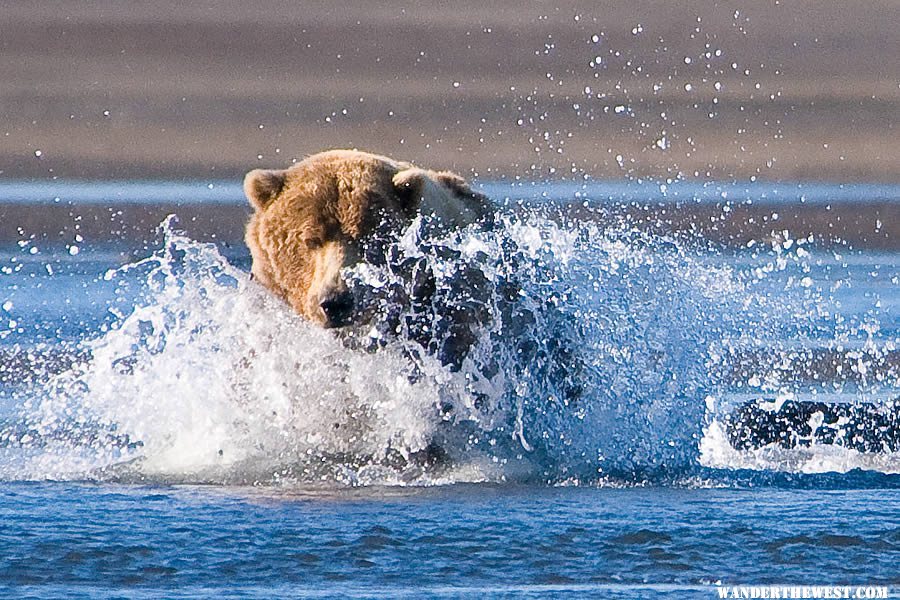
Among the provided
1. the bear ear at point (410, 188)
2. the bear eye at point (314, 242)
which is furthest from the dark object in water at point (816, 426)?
the bear eye at point (314, 242)

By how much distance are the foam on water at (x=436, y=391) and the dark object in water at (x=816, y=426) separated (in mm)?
115

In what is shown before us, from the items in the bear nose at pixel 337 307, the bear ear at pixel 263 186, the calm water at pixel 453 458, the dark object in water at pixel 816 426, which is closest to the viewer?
the calm water at pixel 453 458

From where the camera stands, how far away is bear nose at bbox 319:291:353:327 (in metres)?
5.86

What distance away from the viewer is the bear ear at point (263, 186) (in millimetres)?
6340

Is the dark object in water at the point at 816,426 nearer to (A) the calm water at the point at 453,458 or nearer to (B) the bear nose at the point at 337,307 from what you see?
(A) the calm water at the point at 453,458

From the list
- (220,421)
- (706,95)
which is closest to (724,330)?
(220,421)

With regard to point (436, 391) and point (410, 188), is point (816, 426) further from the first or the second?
point (410, 188)

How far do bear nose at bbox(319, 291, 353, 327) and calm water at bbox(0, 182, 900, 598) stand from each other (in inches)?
7.3

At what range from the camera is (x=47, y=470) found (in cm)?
564

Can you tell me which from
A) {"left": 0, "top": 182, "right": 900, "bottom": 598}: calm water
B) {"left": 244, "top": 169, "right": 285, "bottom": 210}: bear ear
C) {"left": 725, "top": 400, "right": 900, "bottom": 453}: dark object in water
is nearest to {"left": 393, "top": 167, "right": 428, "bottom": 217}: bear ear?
{"left": 0, "top": 182, "right": 900, "bottom": 598}: calm water

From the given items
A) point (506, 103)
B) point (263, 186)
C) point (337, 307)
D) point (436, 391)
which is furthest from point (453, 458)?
point (506, 103)

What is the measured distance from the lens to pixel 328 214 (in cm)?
620

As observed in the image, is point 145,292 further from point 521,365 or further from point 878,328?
point 521,365

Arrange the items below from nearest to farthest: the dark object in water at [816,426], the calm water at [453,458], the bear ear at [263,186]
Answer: the calm water at [453,458], the dark object in water at [816,426], the bear ear at [263,186]
